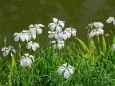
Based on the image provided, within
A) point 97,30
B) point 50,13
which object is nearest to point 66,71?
point 97,30

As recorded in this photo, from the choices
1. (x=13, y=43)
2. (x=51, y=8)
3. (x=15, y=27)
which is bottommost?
(x=13, y=43)

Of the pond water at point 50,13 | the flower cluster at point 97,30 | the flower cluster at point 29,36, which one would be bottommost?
the flower cluster at point 29,36

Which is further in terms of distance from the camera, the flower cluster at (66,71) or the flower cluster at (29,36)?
the flower cluster at (29,36)

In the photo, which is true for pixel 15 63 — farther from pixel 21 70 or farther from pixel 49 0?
pixel 49 0

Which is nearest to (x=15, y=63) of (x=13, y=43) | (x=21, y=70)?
(x=21, y=70)

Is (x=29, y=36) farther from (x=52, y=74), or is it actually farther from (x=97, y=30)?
(x=97, y=30)

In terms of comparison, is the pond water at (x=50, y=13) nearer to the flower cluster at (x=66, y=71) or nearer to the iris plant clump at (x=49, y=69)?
the iris plant clump at (x=49, y=69)

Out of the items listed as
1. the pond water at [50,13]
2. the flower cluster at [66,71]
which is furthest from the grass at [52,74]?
the pond water at [50,13]

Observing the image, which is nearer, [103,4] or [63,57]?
[63,57]
